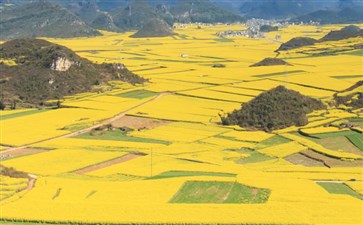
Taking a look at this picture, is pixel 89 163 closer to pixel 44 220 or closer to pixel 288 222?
pixel 44 220

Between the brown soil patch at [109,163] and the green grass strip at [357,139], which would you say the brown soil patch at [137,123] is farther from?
the green grass strip at [357,139]

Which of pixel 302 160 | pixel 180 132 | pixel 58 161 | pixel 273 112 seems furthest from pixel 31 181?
Result: pixel 273 112

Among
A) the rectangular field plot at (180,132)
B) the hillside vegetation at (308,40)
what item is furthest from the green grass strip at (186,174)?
the hillside vegetation at (308,40)

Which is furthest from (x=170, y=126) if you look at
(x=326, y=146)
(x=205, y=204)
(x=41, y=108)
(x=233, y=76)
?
(x=233, y=76)

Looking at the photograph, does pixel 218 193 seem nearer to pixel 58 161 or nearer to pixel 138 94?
pixel 58 161

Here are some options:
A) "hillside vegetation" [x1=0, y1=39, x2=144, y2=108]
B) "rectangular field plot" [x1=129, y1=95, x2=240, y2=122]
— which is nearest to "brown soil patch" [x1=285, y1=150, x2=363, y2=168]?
"rectangular field plot" [x1=129, y1=95, x2=240, y2=122]

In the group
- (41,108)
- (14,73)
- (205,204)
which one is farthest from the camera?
(14,73)

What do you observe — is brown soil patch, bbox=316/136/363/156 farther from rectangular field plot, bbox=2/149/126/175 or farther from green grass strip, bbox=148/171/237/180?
rectangular field plot, bbox=2/149/126/175
